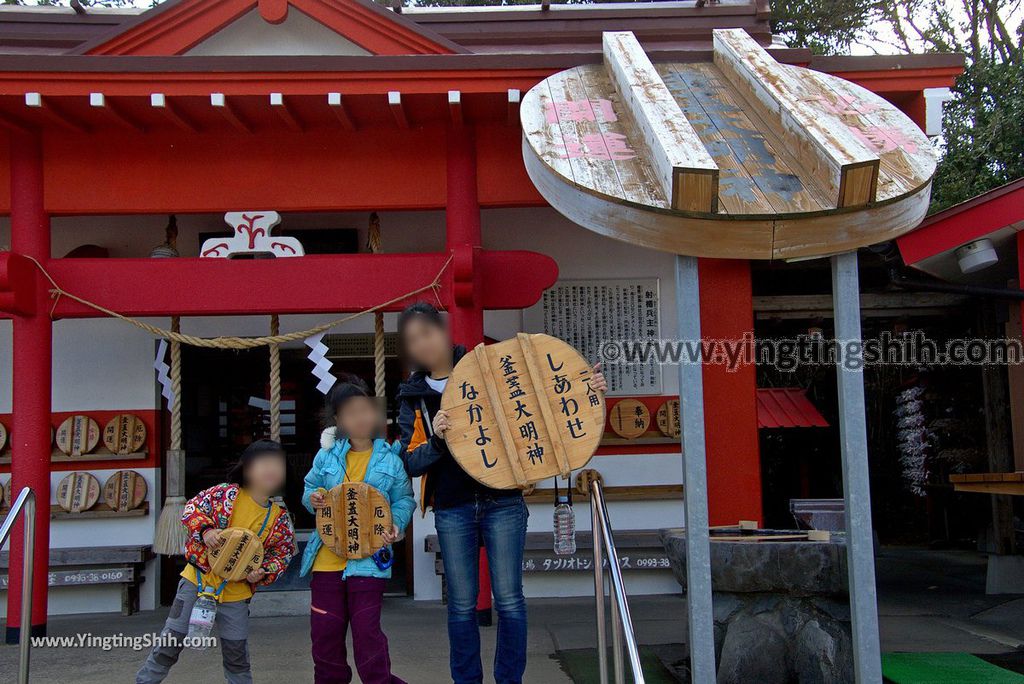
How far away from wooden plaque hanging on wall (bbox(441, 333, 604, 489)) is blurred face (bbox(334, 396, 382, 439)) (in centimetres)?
40

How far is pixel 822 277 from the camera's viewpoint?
7.87 metres

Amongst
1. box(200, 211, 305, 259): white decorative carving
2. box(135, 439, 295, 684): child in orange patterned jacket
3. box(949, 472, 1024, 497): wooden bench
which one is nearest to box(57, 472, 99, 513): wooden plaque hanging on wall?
box(200, 211, 305, 259): white decorative carving

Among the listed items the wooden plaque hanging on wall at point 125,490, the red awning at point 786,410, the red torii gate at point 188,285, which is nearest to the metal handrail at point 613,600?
the red torii gate at point 188,285

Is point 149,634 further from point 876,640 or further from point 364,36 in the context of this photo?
point 876,640

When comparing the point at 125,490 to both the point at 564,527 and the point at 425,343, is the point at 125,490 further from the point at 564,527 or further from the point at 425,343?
the point at 564,527

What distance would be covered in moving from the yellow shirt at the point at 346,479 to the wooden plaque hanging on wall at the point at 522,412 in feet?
A: 1.68

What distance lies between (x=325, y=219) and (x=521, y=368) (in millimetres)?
4087

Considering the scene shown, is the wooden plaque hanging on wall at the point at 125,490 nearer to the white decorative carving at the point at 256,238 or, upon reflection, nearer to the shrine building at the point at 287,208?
Answer: the shrine building at the point at 287,208

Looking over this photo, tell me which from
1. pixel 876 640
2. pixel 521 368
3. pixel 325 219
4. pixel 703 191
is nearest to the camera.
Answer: pixel 703 191

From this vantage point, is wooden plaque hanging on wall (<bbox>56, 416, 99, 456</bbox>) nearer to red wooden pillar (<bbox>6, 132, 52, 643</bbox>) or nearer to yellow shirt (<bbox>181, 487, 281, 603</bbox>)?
red wooden pillar (<bbox>6, 132, 52, 643</bbox>)

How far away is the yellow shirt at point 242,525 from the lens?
3766mm

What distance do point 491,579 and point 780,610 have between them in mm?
1425

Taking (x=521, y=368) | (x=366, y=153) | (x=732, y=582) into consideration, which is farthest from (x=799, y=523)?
(x=366, y=153)

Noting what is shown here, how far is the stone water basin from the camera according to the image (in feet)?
12.9
